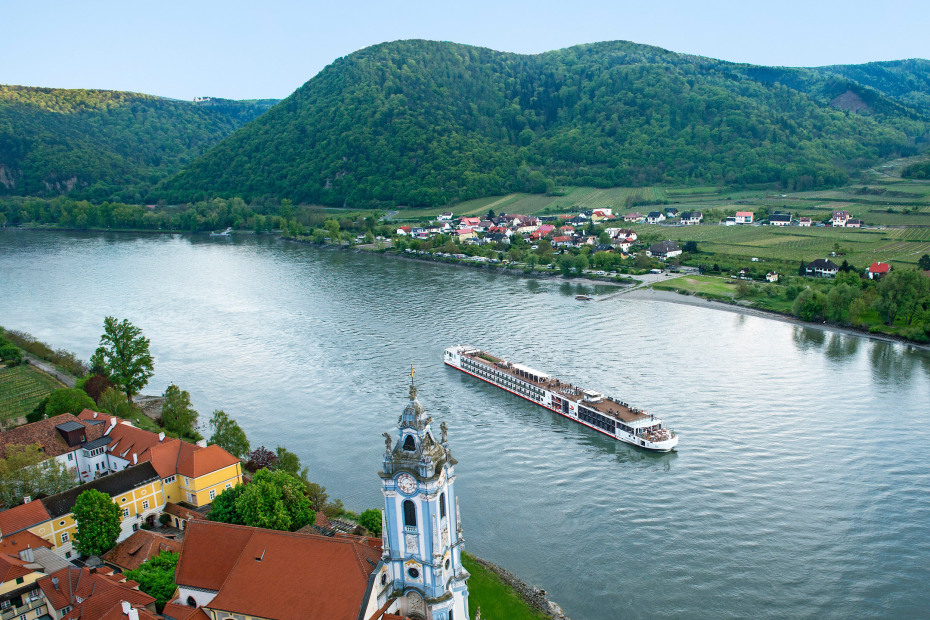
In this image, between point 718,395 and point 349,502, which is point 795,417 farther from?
point 349,502

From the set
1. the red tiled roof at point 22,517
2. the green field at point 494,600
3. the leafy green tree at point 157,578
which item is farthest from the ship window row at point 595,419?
the red tiled roof at point 22,517

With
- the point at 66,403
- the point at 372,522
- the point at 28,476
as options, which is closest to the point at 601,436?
the point at 372,522

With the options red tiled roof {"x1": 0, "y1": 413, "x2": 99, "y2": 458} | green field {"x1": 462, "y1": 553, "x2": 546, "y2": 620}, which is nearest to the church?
green field {"x1": 462, "y1": 553, "x2": 546, "y2": 620}

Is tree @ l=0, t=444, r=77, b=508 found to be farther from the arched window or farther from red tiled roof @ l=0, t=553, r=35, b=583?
the arched window

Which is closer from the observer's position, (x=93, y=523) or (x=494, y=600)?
(x=494, y=600)

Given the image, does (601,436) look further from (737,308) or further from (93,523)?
(737,308)
